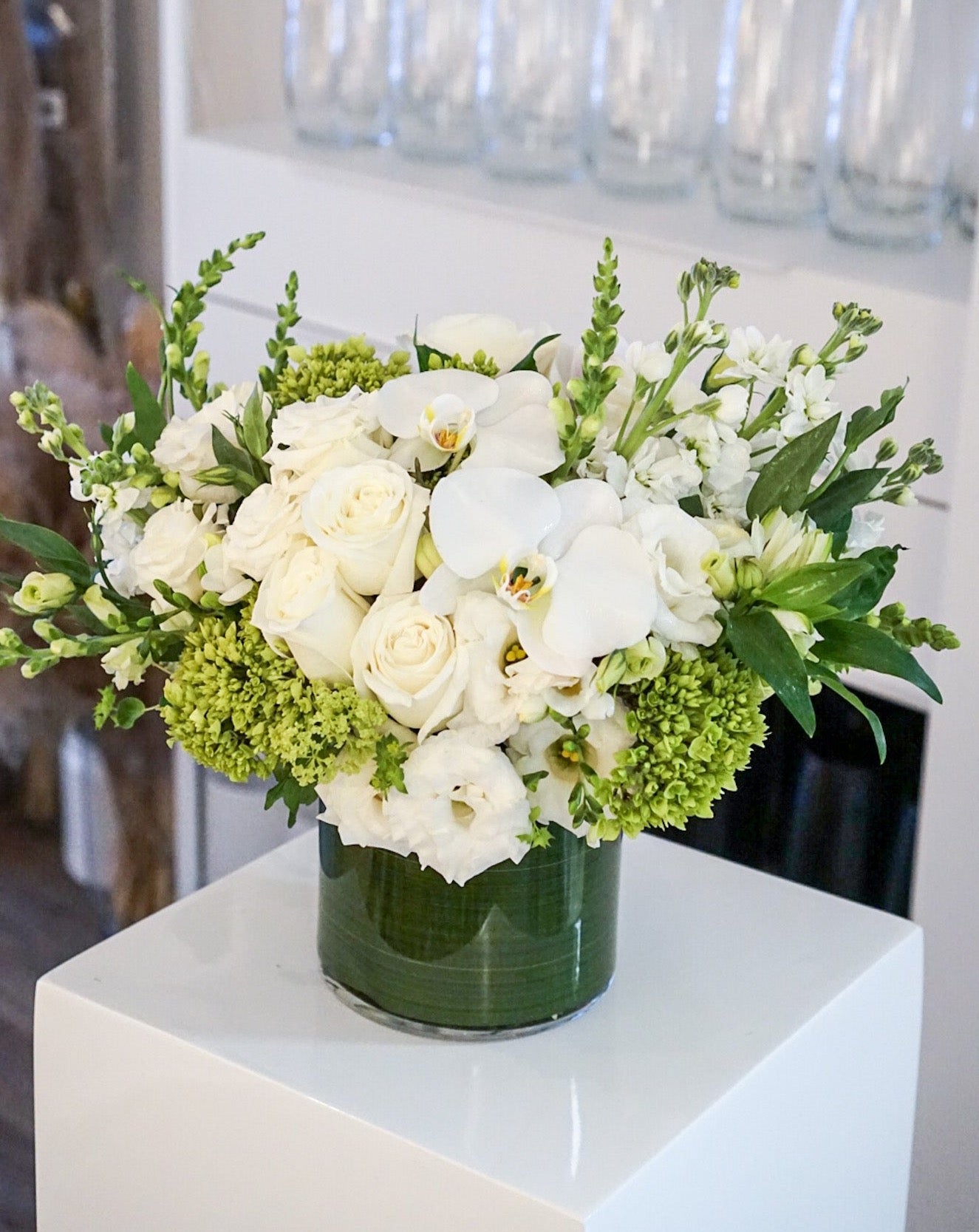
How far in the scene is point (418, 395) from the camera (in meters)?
0.85

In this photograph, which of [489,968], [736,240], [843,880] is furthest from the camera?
[843,880]

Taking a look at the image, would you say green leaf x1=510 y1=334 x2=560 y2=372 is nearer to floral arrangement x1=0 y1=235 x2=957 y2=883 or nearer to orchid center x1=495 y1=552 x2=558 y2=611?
floral arrangement x1=0 y1=235 x2=957 y2=883

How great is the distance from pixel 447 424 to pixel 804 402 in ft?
0.60

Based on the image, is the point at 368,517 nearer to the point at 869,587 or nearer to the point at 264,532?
the point at 264,532

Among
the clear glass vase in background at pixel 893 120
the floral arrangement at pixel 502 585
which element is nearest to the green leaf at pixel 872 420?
the floral arrangement at pixel 502 585

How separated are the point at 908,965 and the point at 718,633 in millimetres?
351

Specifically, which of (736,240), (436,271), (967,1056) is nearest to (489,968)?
(967,1056)

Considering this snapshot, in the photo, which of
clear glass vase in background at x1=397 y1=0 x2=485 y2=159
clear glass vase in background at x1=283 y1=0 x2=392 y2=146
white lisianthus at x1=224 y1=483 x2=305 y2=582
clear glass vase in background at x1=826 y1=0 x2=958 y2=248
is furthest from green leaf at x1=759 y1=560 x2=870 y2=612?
clear glass vase in background at x1=283 y1=0 x2=392 y2=146

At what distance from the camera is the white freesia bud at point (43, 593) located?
0.87m

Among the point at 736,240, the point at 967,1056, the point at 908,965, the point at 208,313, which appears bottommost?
the point at 967,1056

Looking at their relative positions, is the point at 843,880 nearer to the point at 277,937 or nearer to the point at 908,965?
the point at 908,965

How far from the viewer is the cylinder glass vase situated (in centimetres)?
90

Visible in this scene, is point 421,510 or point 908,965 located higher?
point 421,510

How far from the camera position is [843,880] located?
1811 mm
